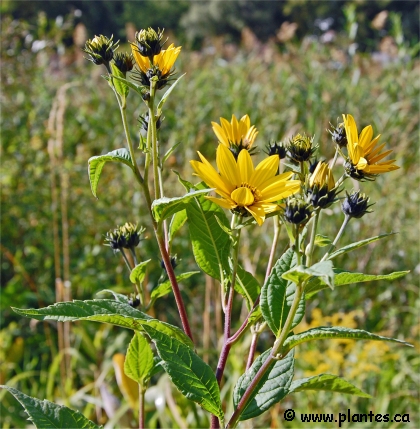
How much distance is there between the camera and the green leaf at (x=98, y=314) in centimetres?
39

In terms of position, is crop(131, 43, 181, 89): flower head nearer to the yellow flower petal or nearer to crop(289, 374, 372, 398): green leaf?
the yellow flower petal

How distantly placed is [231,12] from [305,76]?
38.2 ft

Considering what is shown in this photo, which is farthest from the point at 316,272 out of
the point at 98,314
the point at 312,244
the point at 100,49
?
the point at 100,49

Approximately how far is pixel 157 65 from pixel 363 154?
0.65ft

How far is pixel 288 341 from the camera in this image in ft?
1.30

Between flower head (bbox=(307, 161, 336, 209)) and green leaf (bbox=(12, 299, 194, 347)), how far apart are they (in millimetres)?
153

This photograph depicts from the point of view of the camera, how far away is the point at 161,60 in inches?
18.0

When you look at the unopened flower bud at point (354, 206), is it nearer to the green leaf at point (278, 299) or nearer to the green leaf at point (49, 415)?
the green leaf at point (278, 299)

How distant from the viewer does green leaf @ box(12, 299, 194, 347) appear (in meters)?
0.39

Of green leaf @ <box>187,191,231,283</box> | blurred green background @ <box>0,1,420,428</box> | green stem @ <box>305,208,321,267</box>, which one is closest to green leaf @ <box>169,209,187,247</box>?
green leaf @ <box>187,191,231,283</box>

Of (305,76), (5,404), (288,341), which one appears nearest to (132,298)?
(288,341)

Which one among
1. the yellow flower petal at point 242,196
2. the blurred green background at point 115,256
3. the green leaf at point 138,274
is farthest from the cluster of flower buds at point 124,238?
the blurred green background at point 115,256

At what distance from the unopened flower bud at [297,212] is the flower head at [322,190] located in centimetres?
1

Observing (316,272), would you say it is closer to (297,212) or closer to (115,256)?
(297,212)
